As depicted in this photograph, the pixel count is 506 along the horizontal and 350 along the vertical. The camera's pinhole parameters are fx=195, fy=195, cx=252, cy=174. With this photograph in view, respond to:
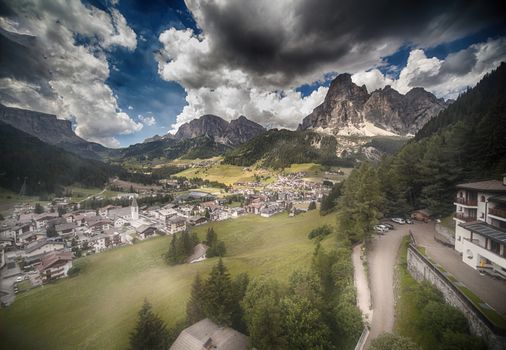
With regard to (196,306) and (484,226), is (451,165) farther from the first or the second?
(196,306)

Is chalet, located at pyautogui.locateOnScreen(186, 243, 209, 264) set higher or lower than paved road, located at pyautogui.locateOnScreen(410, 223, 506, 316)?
lower

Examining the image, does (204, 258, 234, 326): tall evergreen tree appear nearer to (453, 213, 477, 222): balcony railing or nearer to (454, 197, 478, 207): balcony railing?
(453, 213, 477, 222): balcony railing

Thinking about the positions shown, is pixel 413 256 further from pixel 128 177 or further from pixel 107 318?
pixel 128 177

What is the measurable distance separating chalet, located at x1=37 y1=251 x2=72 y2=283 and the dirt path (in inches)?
1612

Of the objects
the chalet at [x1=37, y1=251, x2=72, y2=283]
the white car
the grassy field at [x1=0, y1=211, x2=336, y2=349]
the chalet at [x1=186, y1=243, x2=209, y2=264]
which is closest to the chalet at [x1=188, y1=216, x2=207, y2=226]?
the grassy field at [x1=0, y1=211, x2=336, y2=349]

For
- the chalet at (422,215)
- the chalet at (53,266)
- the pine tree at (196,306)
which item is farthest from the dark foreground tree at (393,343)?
the chalet at (53,266)

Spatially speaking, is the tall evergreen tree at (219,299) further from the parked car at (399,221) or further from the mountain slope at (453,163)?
the parked car at (399,221)

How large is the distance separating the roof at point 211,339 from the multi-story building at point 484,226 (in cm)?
1940

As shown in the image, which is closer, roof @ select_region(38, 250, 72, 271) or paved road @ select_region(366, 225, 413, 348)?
paved road @ select_region(366, 225, 413, 348)

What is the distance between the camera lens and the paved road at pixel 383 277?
1401 centimetres

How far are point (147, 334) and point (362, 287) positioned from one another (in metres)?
20.8

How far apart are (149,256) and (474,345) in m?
49.8

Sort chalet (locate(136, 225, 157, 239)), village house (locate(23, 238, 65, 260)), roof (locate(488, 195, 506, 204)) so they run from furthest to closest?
1. chalet (locate(136, 225, 157, 239))
2. village house (locate(23, 238, 65, 260))
3. roof (locate(488, 195, 506, 204))

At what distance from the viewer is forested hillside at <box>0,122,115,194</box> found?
8141 millimetres
